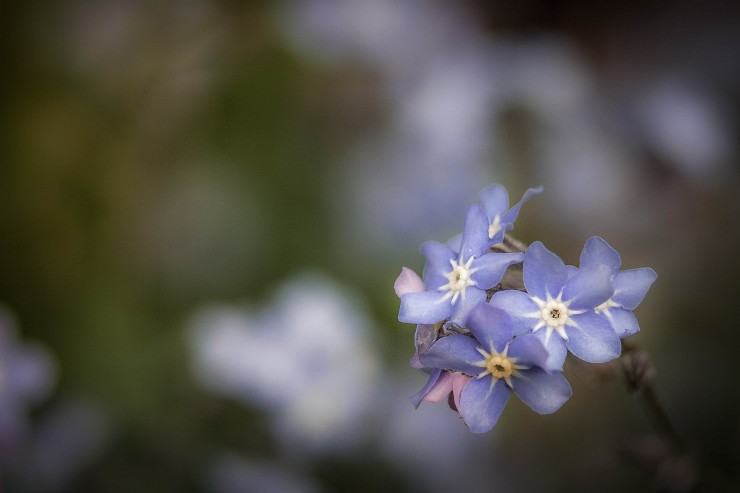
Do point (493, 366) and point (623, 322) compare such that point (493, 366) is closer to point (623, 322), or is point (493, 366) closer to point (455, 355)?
point (455, 355)

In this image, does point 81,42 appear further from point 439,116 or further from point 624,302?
point 624,302

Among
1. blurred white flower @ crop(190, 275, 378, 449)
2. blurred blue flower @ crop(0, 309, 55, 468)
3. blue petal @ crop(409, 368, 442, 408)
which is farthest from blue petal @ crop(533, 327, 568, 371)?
blurred blue flower @ crop(0, 309, 55, 468)

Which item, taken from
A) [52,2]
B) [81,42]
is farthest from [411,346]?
[52,2]

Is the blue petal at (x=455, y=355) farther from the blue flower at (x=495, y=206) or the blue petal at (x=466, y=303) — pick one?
the blue flower at (x=495, y=206)

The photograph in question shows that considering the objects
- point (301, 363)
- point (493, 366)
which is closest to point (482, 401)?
point (493, 366)

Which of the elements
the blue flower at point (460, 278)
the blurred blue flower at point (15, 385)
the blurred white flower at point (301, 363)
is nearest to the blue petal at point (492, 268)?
the blue flower at point (460, 278)

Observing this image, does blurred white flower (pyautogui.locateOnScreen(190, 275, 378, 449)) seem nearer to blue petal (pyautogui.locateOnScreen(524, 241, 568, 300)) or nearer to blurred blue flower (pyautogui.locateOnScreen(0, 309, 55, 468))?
blurred blue flower (pyautogui.locateOnScreen(0, 309, 55, 468))
